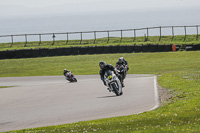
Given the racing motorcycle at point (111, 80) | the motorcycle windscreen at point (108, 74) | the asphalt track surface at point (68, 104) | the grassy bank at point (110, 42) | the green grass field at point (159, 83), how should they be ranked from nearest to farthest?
1. the green grass field at point (159, 83)
2. the asphalt track surface at point (68, 104)
3. the racing motorcycle at point (111, 80)
4. the motorcycle windscreen at point (108, 74)
5. the grassy bank at point (110, 42)

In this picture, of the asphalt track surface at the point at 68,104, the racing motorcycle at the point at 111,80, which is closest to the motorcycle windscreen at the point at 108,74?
the racing motorcycle at the point at 111,80

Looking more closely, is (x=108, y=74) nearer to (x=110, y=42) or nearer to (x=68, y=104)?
(x=68, y=104)

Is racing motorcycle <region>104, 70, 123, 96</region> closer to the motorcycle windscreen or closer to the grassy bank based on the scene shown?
the motorcycle windscreen

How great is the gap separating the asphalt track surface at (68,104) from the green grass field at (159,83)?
1.06 m

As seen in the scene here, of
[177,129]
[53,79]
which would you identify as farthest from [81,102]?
[53,79]

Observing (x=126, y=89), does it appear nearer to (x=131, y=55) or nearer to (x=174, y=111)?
(x=174, y=111)

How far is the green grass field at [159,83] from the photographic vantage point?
13078mm

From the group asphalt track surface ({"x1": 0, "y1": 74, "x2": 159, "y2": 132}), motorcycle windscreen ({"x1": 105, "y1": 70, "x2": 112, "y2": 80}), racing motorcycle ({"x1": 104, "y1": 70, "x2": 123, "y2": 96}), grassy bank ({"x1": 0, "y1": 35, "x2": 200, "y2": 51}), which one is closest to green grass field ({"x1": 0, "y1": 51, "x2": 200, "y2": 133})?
asphalt track surface ({"x1": 0, "y1": 74, "x2": 159, "y2": 132})

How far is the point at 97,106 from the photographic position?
18.6 meters

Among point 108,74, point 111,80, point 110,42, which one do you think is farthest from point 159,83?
point 110,42

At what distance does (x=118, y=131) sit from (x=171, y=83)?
44.0 ft

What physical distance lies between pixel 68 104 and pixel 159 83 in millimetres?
7886

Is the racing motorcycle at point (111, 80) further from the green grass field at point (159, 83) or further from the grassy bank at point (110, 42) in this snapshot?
the grassy bank at point (110, 42)

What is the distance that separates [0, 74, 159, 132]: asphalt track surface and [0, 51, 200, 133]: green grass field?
41.6 inches
